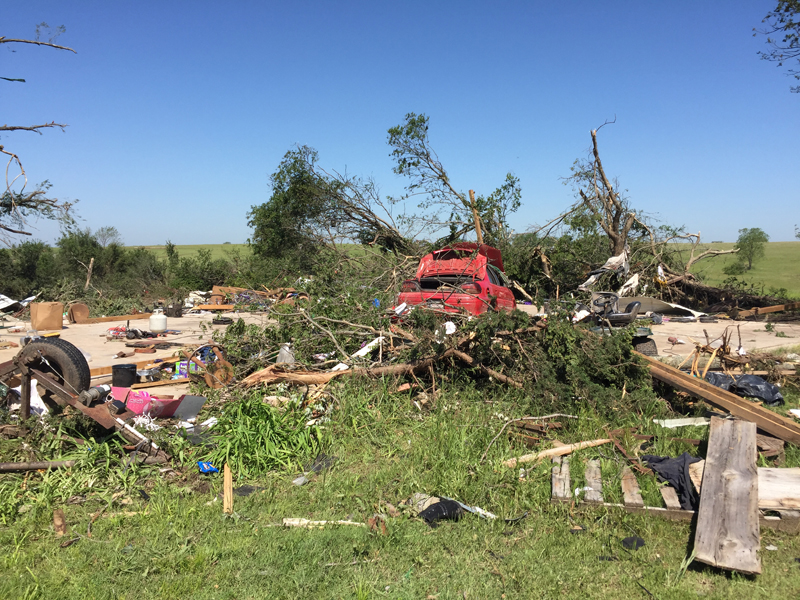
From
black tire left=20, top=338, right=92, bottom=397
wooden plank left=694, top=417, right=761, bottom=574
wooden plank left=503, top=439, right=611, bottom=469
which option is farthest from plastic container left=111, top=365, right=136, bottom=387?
wooden plank left=694, top=417, right=761, bottom=574

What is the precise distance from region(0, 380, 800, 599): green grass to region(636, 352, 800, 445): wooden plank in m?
0.23

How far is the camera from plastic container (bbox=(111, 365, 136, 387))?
22.6ft

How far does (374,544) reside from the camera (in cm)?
344

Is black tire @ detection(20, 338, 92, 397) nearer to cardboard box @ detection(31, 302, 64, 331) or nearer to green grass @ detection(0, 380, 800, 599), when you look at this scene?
green grass @ detection(0, 380, 800, 599)

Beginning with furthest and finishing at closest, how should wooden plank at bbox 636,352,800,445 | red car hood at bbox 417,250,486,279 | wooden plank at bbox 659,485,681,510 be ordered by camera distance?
1. red car hood at bbox 417,250,486,279
2. wooden plank at bbox 636,352,800,445
3. wooden plank at bbox 659,485,681,510

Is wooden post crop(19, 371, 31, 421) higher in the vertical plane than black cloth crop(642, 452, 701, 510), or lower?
higher

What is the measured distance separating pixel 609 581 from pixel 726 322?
12716 mm

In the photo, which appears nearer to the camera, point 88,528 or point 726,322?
point 88,528

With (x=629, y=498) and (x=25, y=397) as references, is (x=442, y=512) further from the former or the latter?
(x=25, y=397)

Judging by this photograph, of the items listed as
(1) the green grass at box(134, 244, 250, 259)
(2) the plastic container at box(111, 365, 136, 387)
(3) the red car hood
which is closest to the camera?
(2) the plastic container at box(111, 365, 136, 387)

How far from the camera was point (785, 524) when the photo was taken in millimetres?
3646

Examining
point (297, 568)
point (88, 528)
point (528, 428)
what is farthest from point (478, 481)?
point (88, 528)

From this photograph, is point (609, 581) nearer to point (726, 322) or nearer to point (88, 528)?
point (88, 528)

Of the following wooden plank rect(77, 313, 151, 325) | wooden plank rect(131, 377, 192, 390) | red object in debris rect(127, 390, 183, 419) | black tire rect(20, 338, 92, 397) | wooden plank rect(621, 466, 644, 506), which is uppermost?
black tire rect(20, 338, 92, 397)
